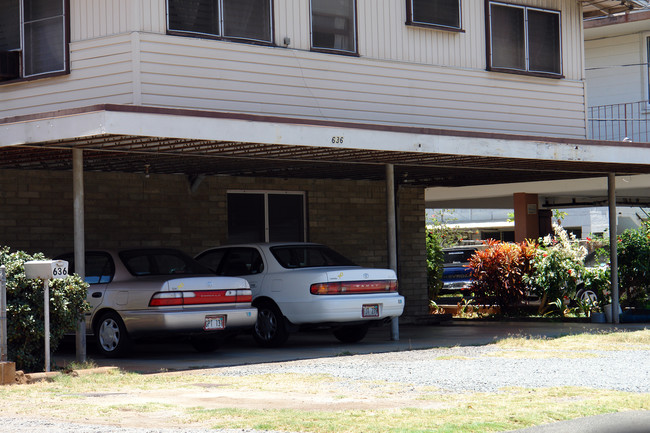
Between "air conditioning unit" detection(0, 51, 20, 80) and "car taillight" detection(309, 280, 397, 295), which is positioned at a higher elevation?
"air conditioning unit" detection(0, 51, 20, 80)

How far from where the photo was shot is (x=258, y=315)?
48.5 feet

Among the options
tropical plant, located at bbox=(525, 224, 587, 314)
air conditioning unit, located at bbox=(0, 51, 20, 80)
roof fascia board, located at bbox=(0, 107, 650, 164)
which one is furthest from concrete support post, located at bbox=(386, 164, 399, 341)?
air conditioning unit, located at bbox=(0, 51, 20, 80)

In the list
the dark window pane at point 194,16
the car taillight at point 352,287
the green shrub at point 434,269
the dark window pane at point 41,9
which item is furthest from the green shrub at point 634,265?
the dark window pane at point 41,9

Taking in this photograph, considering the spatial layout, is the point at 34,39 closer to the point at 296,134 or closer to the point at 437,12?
the point at 296,134

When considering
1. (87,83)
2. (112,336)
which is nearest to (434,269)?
(112,336)

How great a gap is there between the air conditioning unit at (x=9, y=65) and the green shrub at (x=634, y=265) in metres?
11.3

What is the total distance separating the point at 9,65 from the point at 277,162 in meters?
4.26

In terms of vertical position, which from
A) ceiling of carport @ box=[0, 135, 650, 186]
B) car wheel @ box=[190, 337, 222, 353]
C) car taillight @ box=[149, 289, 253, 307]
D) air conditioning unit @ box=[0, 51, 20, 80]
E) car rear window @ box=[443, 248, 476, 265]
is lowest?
car wheel @ box=[190, 337, 222, 353]

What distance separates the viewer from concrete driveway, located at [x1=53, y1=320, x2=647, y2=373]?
42.2 ft

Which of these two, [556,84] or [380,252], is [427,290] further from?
[556,84]

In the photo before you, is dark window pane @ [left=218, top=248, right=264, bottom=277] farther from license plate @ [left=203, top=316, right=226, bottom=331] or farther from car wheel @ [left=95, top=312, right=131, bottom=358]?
car wheel @ [left=95, top=312, right=131, bottom=358]

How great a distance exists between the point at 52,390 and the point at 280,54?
21.2 ft

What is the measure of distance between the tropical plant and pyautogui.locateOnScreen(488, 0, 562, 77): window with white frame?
335 cm

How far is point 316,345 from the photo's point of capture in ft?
49.5
